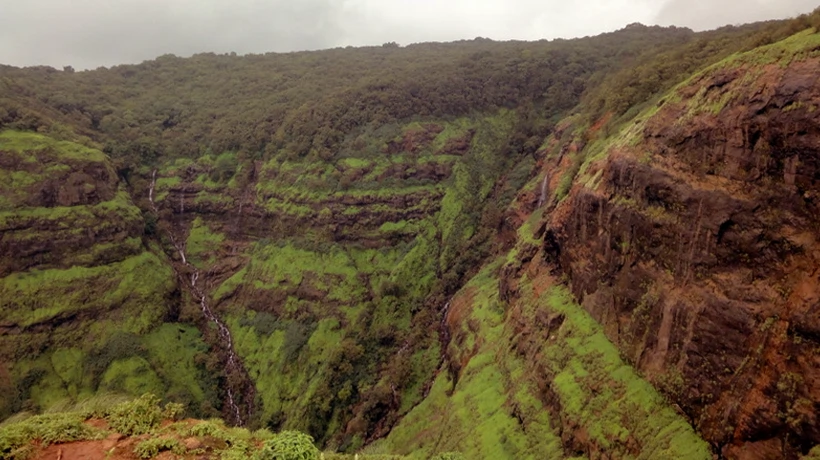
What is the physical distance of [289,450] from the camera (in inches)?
462

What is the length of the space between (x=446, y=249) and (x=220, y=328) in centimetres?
3301

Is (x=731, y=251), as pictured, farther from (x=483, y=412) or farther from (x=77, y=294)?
(x=77, y=294)

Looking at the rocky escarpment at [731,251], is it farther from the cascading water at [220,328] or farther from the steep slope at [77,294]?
the steep slope at [77,294]

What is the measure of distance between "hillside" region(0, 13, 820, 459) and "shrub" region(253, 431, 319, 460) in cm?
853

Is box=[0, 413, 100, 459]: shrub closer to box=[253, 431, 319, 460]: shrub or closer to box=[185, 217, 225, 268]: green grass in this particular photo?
box=[253, 431, 319, 460]: shrub

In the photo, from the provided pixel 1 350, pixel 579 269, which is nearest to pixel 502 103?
pixel 579 269

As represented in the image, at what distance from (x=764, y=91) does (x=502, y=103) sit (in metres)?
66.9

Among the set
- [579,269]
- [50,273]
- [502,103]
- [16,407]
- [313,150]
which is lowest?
[16,407]

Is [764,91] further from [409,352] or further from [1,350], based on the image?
[1,350]

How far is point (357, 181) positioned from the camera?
2847 inches

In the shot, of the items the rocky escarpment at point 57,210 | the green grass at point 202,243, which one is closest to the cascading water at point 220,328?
the green grass at point 202,243

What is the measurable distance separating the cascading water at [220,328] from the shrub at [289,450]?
48.9 metres

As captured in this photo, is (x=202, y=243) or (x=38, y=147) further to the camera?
(x=202, y=243)

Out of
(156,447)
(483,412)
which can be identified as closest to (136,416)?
(156,447)
